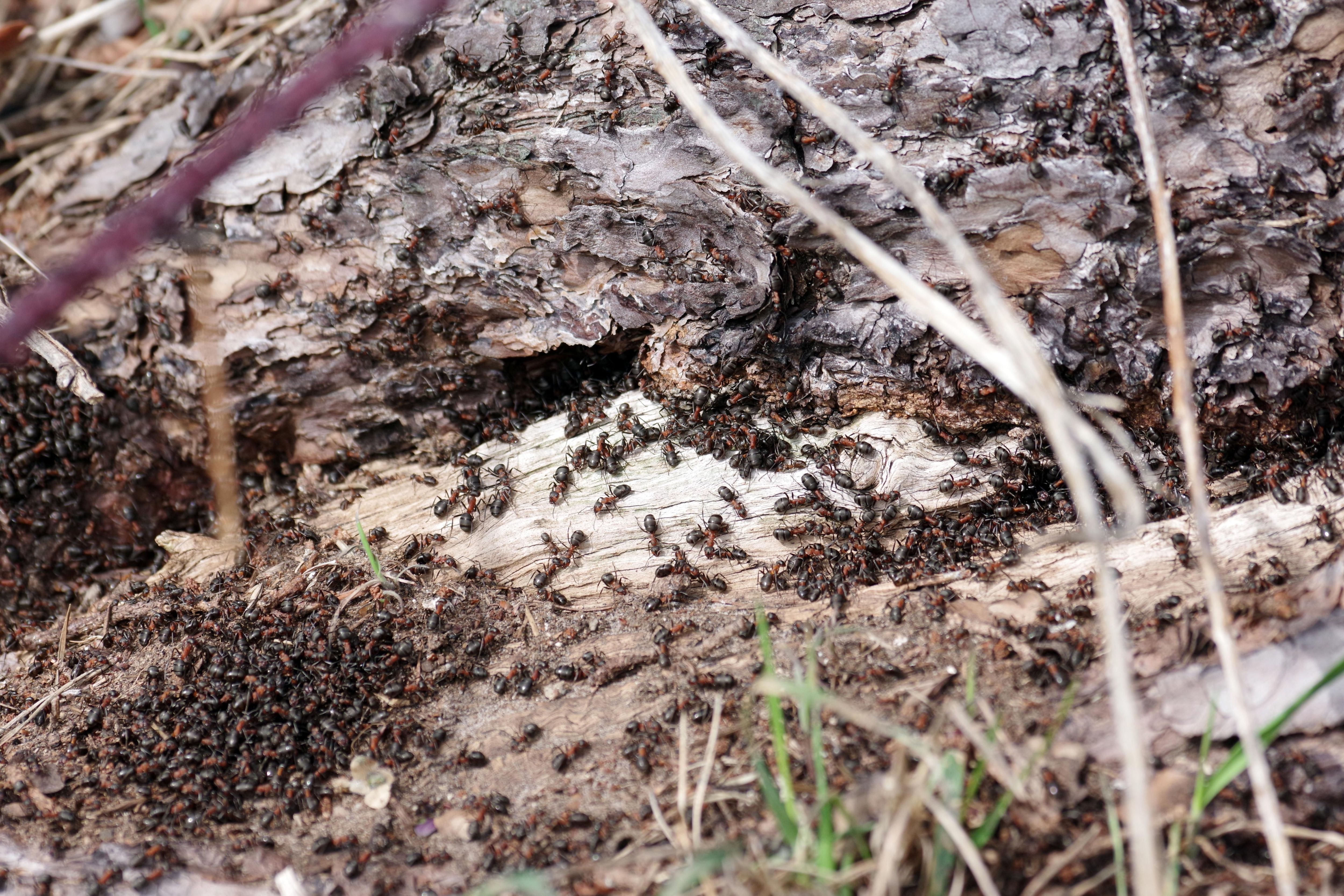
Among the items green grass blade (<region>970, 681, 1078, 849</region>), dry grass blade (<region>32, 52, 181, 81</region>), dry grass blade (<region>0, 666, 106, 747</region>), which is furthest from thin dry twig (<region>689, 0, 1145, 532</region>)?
dry grass blade (<region>32, 52, 181, 81</region>)

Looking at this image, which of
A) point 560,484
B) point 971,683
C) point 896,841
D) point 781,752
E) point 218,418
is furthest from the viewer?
point 218,418

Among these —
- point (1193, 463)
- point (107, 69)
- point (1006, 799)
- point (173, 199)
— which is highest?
point (107, 69)

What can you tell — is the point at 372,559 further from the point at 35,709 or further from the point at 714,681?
the point at 714,681

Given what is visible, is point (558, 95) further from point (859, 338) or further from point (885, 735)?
point (885, 735)

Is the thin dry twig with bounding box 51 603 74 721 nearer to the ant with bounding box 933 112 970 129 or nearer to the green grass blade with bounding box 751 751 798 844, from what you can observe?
the green grass blade with bounding box 751 751 798 844

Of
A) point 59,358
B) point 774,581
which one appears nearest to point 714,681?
point 774,581

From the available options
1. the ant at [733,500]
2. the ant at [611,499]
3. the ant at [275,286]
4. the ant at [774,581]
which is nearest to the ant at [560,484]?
the ant at [611,499]
